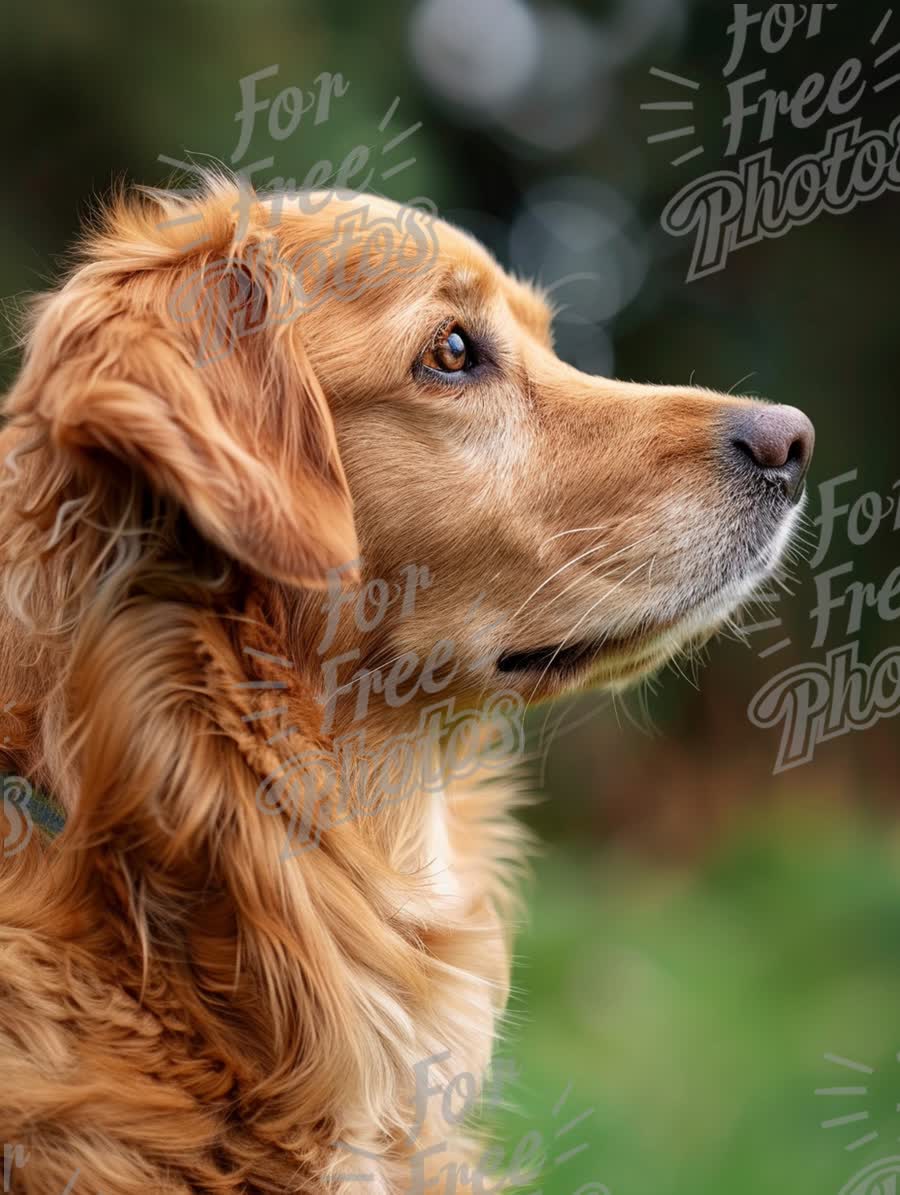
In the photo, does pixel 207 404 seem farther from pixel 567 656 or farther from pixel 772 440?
pixel 772 440

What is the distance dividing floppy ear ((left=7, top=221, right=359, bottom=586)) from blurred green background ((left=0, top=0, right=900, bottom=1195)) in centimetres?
150

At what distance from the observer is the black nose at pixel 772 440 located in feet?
7.87

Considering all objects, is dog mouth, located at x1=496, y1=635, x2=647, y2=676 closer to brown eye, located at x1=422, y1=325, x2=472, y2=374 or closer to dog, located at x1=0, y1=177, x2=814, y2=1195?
dog, located at x1=0, y1=177, x2=814, y2=1195

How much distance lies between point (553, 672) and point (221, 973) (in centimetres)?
92

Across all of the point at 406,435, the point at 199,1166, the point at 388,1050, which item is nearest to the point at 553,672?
the point at 406,435

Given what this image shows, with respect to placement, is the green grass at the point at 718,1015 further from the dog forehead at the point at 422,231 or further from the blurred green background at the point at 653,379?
the dog forehead at the point at 422,231

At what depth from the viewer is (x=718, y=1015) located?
16.1 ft

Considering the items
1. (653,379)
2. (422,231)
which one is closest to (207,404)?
(422,231)

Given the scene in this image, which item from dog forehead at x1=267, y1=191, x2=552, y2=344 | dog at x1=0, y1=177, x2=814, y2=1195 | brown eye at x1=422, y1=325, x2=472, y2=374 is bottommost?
dog at x1=0, y1=177, x2=814, y2=1195

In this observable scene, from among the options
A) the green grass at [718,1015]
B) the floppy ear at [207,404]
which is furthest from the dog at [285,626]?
the green grass at [718,1015]

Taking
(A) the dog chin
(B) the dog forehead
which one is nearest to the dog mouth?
(A) the dog chin

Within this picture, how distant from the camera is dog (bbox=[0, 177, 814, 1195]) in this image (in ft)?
5.99

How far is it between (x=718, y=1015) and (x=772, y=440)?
11.2 feet

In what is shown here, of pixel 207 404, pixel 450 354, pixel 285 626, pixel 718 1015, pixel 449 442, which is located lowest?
pixel 718 1015
